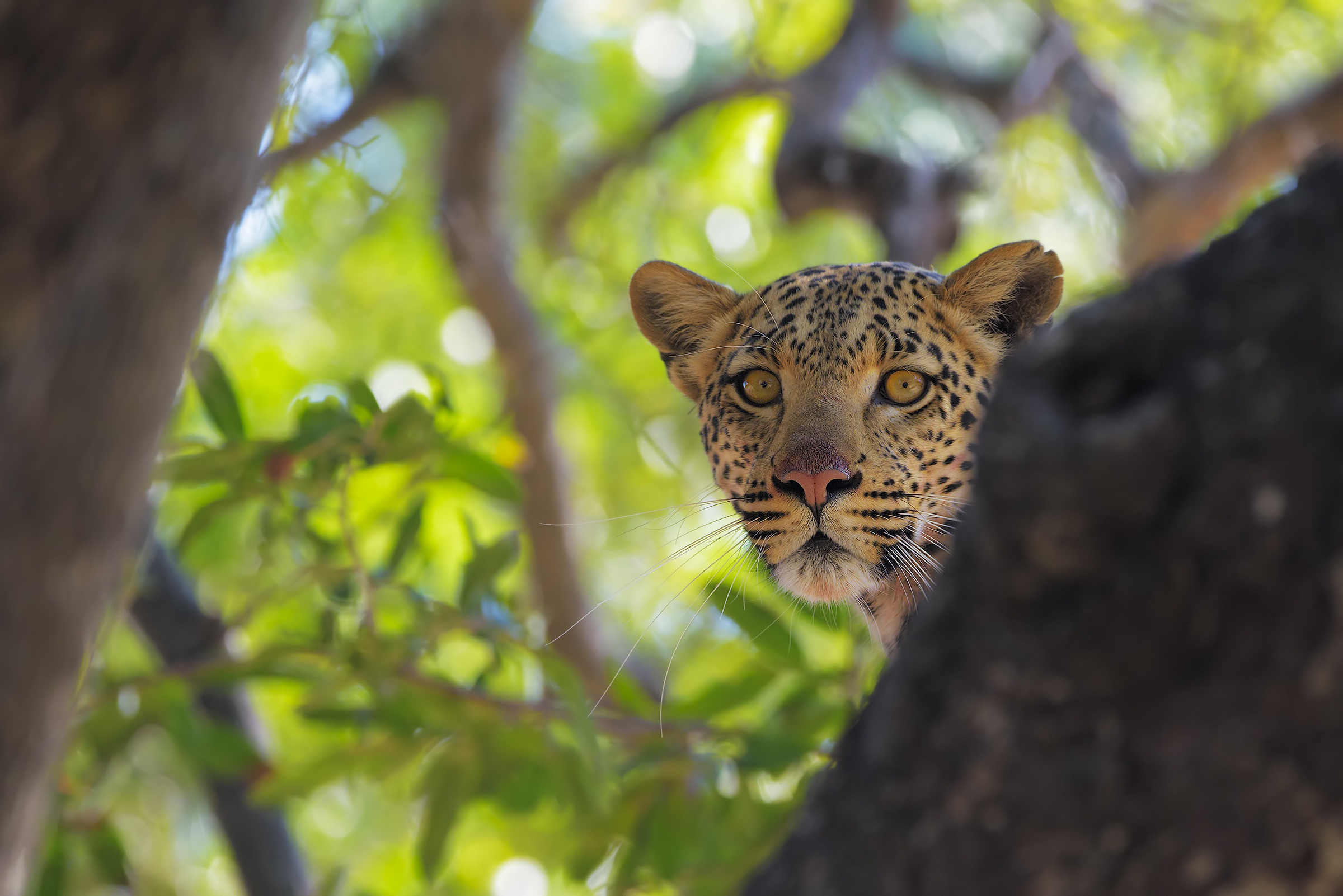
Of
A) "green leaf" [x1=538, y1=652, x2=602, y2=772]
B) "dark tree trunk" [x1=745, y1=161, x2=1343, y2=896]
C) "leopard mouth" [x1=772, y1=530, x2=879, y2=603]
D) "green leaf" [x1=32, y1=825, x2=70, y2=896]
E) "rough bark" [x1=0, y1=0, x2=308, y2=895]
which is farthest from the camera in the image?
"green leaf" [x1=32, y1=825, x2=70, y2=896]

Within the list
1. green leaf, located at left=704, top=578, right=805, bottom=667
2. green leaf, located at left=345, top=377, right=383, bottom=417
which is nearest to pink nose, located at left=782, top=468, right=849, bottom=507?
green leaf, located at left=704, top=578, right=805, bottom=667

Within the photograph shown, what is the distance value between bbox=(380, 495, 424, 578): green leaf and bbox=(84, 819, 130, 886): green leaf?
1.53 metres

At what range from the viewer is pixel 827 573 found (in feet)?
12.6

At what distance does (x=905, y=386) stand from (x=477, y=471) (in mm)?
1811

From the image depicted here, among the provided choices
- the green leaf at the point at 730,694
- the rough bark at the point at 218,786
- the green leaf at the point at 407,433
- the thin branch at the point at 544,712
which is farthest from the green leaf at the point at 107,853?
the green leaf at the point at 730,694

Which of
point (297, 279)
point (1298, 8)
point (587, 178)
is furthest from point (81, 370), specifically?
point (1298, 8)

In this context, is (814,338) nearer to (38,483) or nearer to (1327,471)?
(38,483)

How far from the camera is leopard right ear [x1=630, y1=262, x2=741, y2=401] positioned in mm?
4586

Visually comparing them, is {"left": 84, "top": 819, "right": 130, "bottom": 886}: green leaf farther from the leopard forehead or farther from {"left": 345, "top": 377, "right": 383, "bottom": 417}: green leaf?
the leopard forehead

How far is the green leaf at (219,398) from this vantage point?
475 cm

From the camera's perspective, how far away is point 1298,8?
32.1ft

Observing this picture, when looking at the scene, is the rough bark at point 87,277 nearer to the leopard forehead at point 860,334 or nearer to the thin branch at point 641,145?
the leopard forehead at point 860,334

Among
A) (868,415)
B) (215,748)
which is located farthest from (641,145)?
(868,415)

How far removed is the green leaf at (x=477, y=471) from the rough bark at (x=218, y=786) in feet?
6.14
